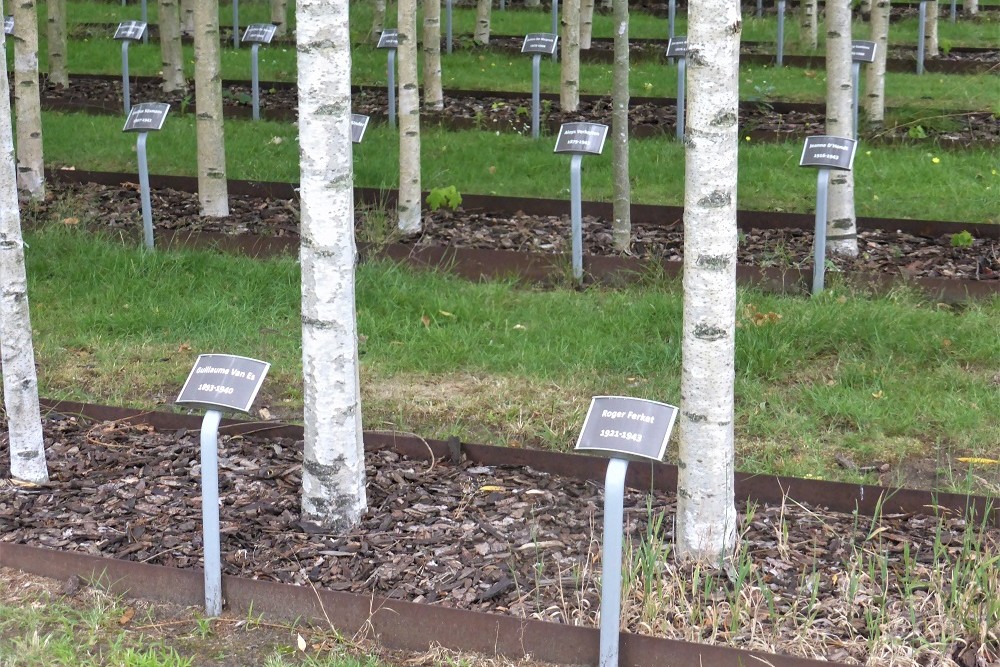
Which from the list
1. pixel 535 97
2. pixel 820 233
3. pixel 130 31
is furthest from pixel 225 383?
pixel 130 31

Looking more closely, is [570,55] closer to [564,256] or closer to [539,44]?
[539,44]

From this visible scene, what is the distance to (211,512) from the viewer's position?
3.33 metres

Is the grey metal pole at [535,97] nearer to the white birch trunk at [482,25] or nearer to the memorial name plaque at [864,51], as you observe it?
the memorial name plaque at [864,51]

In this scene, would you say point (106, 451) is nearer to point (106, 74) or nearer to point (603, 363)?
point (603, 363)

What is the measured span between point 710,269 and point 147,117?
5.20 metres

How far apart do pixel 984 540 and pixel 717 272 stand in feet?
4.20

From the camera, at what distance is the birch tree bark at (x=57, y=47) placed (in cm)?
1277

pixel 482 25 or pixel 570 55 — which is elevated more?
pixel 482 25

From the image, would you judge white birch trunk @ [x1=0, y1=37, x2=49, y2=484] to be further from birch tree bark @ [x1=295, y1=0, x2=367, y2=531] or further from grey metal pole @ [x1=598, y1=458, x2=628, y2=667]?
grey metal pole @ [x1=598, y1=458, x2=628, y2=667]

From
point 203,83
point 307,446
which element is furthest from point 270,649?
point 203,83

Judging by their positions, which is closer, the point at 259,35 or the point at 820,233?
→ the point at 820,233

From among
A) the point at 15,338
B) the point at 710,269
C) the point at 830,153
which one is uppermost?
the point at 830,153

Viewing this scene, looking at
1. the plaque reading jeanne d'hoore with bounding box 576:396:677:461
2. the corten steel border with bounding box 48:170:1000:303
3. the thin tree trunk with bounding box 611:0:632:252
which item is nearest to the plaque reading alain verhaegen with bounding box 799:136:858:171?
the corten steel border with bounding box 48:170:1000:303

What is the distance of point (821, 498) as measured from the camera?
12.9ft
